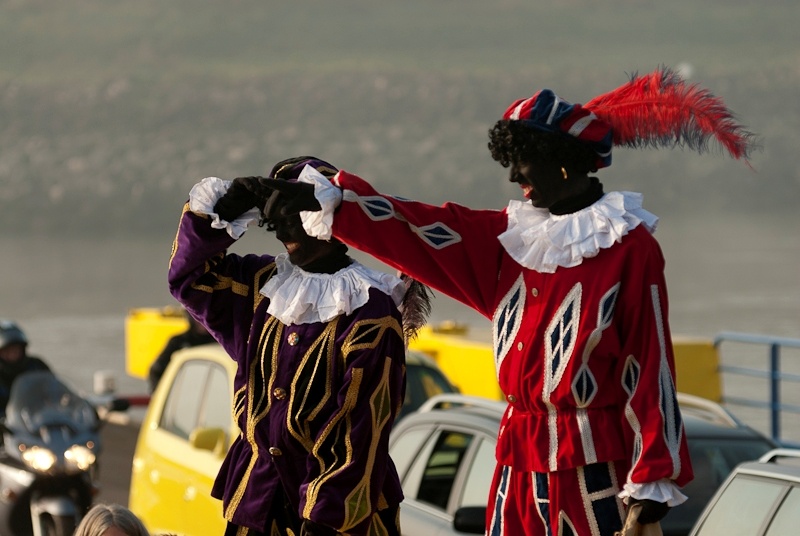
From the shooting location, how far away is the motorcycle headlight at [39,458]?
8383mm

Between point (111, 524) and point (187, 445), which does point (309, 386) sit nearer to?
point (111, 524)

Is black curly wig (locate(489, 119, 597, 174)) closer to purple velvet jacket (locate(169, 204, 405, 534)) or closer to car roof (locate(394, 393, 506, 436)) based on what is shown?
purple velvet jacket (locate(169, 204, 405, 534))

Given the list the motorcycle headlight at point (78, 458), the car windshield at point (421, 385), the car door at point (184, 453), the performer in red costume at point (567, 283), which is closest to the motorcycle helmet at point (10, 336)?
the motorcycle headlight at point (78, 458)

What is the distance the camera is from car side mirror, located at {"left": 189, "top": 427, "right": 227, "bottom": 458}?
281 inches

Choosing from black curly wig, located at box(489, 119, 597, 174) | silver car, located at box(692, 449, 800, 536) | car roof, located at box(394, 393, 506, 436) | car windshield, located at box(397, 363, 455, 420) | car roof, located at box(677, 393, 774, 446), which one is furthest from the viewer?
car windshield, located at box(397, 363, 455, 420)

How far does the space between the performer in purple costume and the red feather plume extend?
770 mm

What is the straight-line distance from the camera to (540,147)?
13.6ft

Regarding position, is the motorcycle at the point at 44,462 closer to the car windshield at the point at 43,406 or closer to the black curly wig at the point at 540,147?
the car windshield at the point at 43,406

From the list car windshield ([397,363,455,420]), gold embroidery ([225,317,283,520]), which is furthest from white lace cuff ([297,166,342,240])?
car windshield ([397,363,455,420])

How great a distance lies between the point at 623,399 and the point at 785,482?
1.05 m

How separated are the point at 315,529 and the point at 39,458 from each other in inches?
169

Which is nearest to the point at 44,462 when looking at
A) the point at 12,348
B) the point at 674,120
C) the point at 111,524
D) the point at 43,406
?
the point at 43,406

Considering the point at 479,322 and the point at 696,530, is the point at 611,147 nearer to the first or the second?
the point at 696,530

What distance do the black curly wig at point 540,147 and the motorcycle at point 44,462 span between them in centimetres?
470
